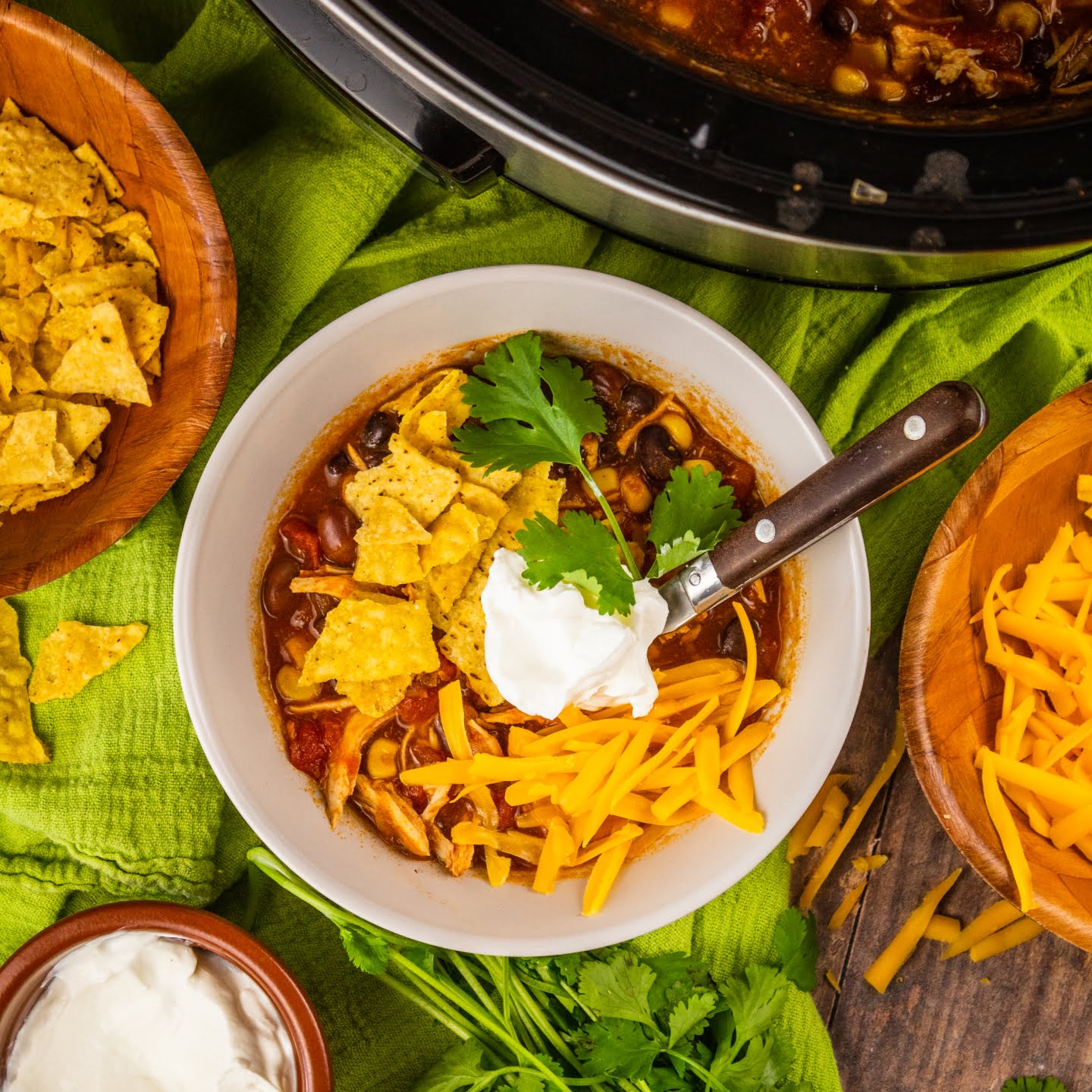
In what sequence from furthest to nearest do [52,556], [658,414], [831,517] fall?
[658,414]
[52,556]
[831,517]

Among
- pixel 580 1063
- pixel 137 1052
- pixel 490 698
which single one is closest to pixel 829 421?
pixel 490 698

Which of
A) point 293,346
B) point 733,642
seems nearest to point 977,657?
point 733,642

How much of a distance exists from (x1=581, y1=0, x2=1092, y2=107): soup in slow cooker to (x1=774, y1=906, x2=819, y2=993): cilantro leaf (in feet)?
4.82

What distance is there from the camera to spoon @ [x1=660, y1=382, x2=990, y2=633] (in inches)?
64.9

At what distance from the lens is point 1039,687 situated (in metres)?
2.00

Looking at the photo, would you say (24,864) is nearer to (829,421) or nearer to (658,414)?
(658,414)

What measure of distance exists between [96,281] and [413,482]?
67cm

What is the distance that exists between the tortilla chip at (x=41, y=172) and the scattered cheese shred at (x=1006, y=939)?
2241 millimetres

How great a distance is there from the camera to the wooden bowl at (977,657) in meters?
Answer: 1.93

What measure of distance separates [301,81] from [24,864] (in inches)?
63.6

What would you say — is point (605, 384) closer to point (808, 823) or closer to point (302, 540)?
point (302, 540)

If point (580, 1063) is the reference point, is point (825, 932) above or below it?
above

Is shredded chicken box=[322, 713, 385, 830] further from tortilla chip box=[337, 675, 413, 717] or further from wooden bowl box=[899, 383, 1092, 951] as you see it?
wooden bowl box=[899, 383, 1092, 951]

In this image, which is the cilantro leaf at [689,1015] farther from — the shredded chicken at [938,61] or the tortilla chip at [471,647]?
the shredded chicken at [938,61]
